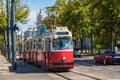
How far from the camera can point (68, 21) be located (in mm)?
76438

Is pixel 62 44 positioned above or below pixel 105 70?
above

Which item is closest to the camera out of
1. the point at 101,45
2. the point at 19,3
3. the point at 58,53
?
the point at 58,53

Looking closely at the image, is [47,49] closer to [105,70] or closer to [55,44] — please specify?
[55,44]

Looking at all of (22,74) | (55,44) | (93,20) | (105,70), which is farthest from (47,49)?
(93,20)

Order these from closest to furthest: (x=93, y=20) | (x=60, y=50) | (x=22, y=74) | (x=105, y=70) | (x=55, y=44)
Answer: (x=22, y=74) → (x=60, y=50) → (x=55, y=44) → (x=105, y=70) → (x=93, y=20)

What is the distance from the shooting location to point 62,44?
28.0 m

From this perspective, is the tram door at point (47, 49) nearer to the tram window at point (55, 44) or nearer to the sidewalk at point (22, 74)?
the tram window at point (55, 44)

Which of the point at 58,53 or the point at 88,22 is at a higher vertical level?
the point at 88,22

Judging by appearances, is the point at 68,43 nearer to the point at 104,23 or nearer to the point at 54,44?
the point at 54,44

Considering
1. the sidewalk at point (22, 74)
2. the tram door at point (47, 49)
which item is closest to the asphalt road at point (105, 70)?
the tram door at point (47, 49)

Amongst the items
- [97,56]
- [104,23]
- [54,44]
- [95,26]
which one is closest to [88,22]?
[95,26]

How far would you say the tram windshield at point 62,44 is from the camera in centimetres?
2800

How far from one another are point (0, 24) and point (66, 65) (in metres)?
26.3

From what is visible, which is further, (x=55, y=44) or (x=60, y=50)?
(x=55, y=44)
